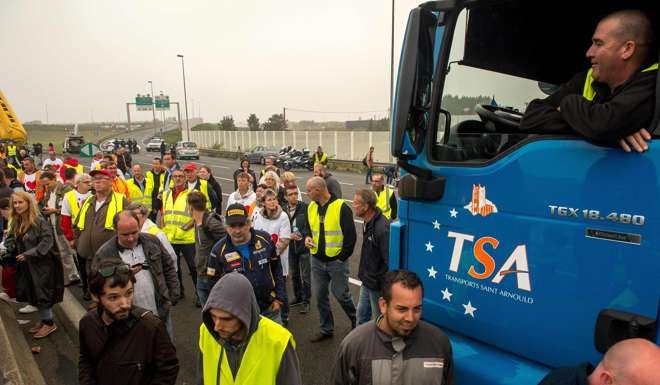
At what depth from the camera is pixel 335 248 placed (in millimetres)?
4156

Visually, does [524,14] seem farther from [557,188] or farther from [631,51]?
[557,188]

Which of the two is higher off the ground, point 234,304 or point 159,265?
point 234,304

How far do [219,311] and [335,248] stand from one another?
223cm

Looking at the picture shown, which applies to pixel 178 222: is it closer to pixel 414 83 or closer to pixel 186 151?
pixel 414 83

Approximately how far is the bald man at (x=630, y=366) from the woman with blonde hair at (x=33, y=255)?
494 centimetres

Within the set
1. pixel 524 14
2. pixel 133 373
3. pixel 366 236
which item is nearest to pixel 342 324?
pixel 366 236

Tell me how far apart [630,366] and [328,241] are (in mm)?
3047

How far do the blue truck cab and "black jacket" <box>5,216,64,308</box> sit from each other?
3.98m

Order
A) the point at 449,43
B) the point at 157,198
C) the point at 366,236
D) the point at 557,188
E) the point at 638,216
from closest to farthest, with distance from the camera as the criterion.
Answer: the point at 638,216
the point at 557,188
the point at 449,43
the point at 366,236
the point at 157,198

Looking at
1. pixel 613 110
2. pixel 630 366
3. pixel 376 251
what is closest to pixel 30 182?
pixel 376 251

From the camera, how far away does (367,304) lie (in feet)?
12.6

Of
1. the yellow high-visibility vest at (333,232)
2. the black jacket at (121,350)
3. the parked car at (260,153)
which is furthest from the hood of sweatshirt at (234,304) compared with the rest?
the parked car at (260,153)

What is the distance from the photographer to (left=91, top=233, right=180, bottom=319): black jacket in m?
3.33

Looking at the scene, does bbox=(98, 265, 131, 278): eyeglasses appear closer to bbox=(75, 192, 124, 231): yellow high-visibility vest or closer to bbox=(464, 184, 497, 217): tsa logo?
bbox=(464, 184, 497, 217): tsa logo
